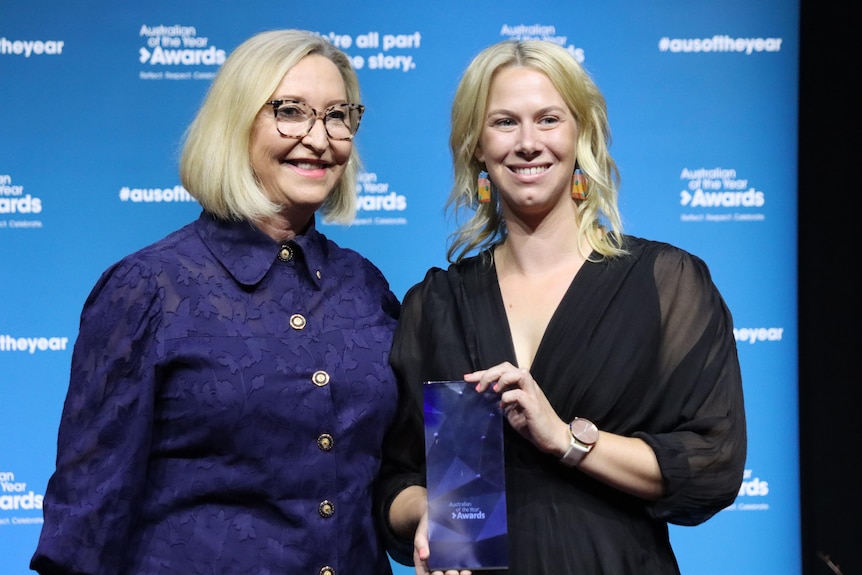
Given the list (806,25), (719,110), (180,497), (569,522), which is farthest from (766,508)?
(180,497)

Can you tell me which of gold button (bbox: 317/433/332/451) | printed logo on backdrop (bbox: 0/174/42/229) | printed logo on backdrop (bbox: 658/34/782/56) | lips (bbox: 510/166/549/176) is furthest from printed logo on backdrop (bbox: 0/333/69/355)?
printed logo on backdrop (bbox: 658/34/782/56)

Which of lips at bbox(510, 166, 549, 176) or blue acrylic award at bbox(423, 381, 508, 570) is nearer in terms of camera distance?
blue acrylic award at bbox(423, 381, 508, 570)

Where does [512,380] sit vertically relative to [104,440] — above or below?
above

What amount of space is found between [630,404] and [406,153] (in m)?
1.86

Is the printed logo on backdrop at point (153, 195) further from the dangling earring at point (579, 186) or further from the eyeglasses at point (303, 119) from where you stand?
the dangling earring at point (579, 186)

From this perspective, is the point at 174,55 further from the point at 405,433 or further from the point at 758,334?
the point at 758,334

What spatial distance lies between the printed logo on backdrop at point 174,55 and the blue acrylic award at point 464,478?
2.18 m

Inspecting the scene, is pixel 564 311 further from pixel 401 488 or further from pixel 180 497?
pixel 180 497

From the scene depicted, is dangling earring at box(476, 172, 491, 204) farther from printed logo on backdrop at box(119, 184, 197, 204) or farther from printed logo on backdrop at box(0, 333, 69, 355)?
printed logo on backdrop at box(0, 333, 69, 355)

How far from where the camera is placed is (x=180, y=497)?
200 centimetres

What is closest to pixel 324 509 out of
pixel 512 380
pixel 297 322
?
pixel 297 322

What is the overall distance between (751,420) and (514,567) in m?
1.95

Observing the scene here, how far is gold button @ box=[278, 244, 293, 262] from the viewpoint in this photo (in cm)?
221

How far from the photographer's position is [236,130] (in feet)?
7.12
